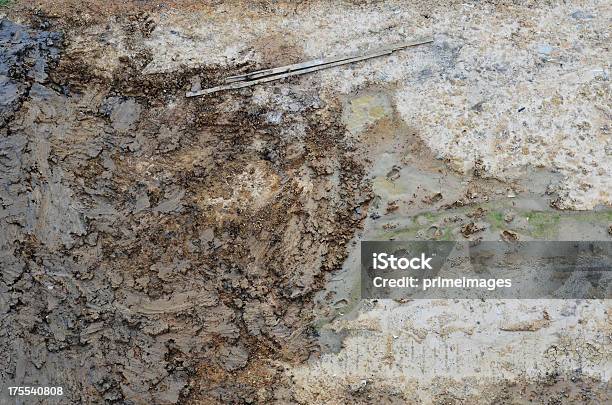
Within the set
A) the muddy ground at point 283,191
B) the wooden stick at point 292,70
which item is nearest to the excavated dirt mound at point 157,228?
the muddy ground at point 283,191

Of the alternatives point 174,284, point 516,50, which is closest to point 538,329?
point 516,50

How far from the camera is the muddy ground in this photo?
5.52 m

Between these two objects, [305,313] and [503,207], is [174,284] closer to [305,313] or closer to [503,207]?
[305,313]

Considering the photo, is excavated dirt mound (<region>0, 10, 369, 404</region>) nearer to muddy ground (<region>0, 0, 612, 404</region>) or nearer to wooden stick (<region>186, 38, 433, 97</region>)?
muddy ground (<region>0, 0, 612, 404</region>)

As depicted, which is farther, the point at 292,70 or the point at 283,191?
the point at 292,70

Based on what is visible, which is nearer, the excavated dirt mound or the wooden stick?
the excavated dirt mound

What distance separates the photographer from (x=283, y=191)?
5828 mm

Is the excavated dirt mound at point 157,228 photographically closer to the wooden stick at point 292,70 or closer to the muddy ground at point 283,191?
the muddy ground at point 283,191

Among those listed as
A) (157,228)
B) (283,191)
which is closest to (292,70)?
(283,191)

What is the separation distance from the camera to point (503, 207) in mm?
5793

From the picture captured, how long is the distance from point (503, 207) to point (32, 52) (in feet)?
15.3

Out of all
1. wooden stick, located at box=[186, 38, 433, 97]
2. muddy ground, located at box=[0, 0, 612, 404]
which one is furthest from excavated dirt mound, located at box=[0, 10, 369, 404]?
wooden stick, located at box=[186, 38, 433, 97]

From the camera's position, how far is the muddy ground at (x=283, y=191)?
5.52 metres

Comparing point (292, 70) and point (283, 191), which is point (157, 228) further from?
point (292, 70)
